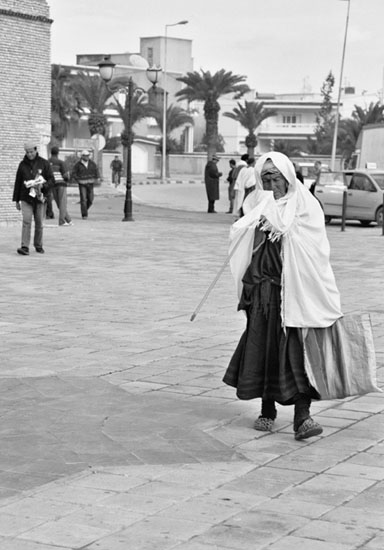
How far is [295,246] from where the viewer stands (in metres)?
6.48

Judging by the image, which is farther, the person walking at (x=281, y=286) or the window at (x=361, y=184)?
the window at (x=361, y=184)

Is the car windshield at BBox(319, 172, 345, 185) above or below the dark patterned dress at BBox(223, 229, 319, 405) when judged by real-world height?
below

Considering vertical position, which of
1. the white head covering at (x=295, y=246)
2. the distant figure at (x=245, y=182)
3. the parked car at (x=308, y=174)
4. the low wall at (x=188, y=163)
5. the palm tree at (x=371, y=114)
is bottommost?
the low wall at (x=188, y=163)

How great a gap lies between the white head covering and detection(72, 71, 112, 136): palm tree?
222 ft

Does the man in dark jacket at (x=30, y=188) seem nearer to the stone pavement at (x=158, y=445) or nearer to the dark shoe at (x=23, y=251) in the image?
the dark shoe at (x=23, y=251)

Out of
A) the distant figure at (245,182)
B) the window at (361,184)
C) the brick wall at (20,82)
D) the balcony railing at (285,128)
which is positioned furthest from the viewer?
the balcony railing at (285,128)

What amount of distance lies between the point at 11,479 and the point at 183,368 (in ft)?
10.3

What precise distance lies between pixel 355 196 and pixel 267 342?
889 inches

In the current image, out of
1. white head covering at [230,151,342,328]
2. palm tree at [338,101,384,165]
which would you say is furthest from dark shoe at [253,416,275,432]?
palm tree at [338,101,384,165]

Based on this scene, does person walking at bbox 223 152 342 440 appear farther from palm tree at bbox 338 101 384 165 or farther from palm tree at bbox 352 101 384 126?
palm tree at bbox 352 101 384 126

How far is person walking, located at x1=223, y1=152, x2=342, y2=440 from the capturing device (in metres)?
6.42

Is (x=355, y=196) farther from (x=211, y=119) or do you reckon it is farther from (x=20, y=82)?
(x=211, y=119)

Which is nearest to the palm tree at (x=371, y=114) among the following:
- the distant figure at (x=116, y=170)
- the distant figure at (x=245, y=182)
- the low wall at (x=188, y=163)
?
the low wall at (x=188, y=163)

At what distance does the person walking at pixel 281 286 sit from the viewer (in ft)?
21.1
